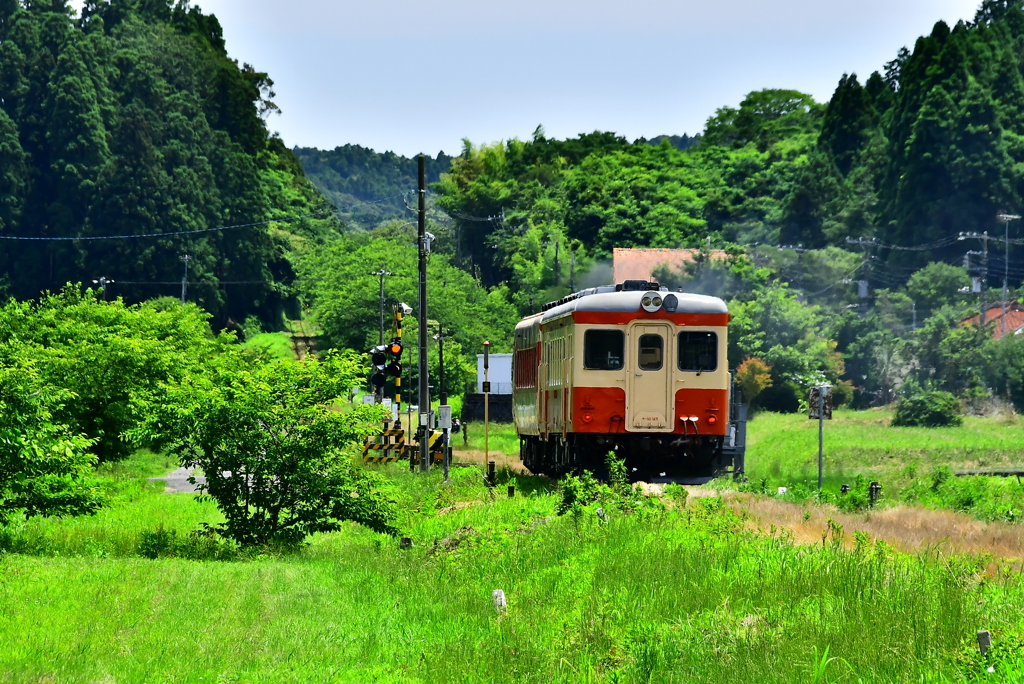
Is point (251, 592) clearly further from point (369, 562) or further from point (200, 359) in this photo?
point (200, 359)

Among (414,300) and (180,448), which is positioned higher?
(414,300)

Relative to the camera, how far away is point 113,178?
77.6 m

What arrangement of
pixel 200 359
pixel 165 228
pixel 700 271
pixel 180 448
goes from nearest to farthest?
pixel 180 448
pixel 200 359
pixel 700 271
pixel 165 228

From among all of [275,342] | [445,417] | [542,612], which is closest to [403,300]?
[275,342]

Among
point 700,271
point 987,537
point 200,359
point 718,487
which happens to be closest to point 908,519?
point 987,537

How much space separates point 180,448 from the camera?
644 inches

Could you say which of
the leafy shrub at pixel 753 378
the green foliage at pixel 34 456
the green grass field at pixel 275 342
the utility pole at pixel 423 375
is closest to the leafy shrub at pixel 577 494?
the green foliage at pixel 34 456

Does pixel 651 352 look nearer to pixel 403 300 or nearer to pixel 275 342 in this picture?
pixel 403 300

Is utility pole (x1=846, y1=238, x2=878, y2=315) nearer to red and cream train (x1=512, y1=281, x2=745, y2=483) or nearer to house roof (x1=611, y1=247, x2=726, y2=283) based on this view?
house roof (x1=611, y1=247, x2=726, y2=283)

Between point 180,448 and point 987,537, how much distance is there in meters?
9.73

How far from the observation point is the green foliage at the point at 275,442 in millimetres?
16312

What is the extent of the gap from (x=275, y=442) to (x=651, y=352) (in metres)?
6.50

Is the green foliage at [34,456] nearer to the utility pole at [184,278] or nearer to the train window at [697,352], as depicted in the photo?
the train window at [697,352]

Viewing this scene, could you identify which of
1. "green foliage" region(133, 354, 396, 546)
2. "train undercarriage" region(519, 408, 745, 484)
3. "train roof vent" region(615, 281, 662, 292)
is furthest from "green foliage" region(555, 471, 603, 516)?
"train roof vent" region(615, 281, 662, 292)
